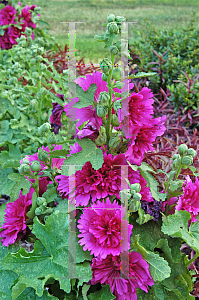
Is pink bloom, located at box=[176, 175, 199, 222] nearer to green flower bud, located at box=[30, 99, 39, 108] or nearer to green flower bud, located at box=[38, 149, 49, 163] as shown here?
green flower bud, located at box=[38, 149, 49, 163]

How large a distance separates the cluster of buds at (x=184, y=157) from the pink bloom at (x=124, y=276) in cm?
25

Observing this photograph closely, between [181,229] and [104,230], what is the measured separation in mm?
192

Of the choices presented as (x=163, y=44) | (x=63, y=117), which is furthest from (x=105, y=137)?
(x=163, y=44)

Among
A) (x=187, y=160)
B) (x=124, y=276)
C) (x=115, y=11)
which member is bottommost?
(x=124, y=276)

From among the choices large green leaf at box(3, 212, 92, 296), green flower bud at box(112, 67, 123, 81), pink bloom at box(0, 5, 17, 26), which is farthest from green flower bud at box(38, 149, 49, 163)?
pink bloom at box(0, 5, 17, 26)

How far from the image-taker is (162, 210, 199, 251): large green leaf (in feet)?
2.07

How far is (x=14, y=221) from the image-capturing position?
73cm

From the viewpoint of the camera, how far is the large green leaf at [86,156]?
564 mm

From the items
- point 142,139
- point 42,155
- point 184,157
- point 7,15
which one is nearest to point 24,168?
point 42,155

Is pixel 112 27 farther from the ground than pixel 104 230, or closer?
farther from the ground

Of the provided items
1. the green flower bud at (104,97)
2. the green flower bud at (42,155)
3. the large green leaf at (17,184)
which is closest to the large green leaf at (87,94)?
the green flower bud at (104,97)

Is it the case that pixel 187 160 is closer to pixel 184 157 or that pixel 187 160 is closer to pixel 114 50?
pixel 184 157

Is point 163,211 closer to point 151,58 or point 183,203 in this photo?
point 183,203

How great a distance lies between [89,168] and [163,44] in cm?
178
